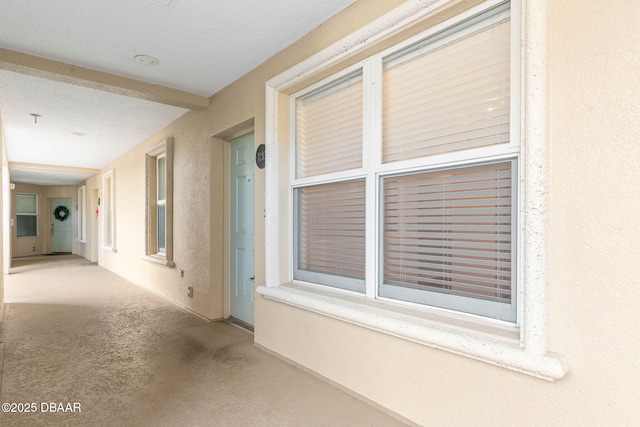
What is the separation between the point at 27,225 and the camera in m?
11.2

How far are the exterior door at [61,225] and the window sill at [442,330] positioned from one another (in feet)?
42.7

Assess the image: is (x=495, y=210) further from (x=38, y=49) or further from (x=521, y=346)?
(x=38, y=49)

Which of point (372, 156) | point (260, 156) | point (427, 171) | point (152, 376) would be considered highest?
point (260, 156)

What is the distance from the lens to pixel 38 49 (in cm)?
268

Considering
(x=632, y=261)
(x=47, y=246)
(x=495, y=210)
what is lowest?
(x=47, y=246)

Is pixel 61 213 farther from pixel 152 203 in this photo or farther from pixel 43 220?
pixel 152 203

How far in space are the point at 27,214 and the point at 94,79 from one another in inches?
443

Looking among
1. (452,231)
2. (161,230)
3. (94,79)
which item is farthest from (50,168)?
(452,231)

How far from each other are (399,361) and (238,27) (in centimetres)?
242

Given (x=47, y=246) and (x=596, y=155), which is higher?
(x=596, y=155)

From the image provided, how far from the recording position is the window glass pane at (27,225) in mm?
11044

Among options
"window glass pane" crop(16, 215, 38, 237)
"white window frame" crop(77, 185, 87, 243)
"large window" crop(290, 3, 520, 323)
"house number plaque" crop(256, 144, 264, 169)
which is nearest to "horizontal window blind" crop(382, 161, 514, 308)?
"large window" crop(290, 3, 520, 323)

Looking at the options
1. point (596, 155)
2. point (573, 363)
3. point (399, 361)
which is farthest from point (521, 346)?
point (596, 155)

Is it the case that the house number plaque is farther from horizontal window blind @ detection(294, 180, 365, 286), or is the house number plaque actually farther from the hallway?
the hallway
